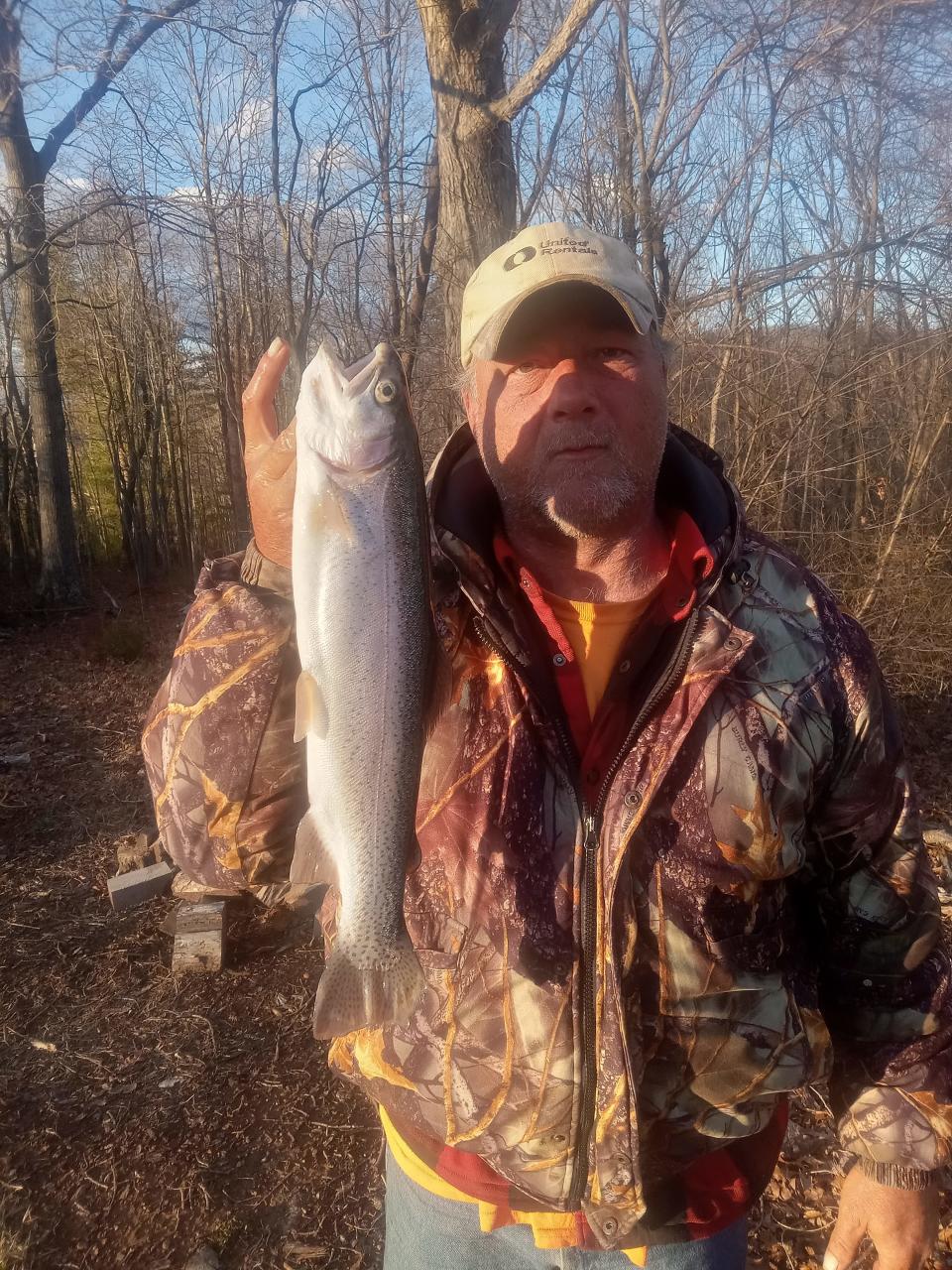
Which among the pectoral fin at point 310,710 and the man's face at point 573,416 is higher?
the man's face at point 573,416

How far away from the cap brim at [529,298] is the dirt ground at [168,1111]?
3.43 metres

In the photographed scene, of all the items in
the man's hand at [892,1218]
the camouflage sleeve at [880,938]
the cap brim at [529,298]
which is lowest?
the man's hand at [892,1218]

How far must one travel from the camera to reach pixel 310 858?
72.4 inches

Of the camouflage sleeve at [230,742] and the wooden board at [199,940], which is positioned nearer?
the camouflage sleeve at [230,742]

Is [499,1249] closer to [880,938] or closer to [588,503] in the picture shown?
[880,938]

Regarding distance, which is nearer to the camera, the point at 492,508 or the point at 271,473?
the point at 271,473

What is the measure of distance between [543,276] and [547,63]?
4691mm

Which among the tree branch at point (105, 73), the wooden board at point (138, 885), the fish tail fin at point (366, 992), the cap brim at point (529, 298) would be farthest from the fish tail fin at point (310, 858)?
the tree branch at point (105, 73)

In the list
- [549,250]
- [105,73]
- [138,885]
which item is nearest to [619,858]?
[549,250]

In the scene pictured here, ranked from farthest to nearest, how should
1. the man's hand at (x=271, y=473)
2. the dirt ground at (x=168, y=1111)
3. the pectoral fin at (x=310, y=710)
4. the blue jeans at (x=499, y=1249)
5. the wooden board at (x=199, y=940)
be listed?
the wooden board at (x=199, y=940)
the dirt ground at (x=168, y=1111)
the blue jeans at (x=499, y=1249)
the man's hand at (x=271, y=473)
the pectoral fin at (x=310, y=710)

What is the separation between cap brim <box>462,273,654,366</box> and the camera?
2174mm

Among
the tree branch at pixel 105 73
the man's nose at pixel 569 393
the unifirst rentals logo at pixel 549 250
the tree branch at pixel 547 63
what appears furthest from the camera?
the tree branch at pixel 105 73

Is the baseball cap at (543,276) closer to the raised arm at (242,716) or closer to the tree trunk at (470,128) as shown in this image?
the raised arm at (242,716)

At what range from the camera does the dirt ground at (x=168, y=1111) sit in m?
3.18
